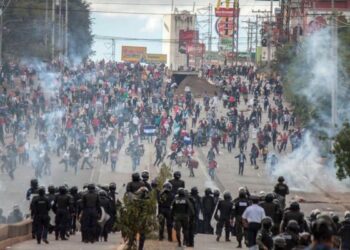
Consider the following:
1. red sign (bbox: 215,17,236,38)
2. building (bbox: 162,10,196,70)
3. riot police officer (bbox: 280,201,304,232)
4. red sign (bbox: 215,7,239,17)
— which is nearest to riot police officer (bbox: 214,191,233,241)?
riot police officer (bbox: 280,201,304,232)

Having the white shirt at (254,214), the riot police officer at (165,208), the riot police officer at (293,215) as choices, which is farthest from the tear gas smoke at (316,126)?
the riot police officer at (293,215)

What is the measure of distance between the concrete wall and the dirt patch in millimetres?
55420

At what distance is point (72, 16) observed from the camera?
5153 inches

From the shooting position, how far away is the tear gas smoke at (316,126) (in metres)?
51.6

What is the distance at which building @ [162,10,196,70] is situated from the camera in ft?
551

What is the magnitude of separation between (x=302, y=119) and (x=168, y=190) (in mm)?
37093

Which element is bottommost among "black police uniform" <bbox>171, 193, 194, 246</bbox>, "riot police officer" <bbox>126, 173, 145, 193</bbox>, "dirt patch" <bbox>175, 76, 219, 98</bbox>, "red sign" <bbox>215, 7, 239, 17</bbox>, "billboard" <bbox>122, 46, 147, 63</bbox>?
"black police uniform" <bbox>171, 193, 194, 246</bbox>

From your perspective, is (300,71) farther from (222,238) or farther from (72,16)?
(72,16)

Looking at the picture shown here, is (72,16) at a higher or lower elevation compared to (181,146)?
higher

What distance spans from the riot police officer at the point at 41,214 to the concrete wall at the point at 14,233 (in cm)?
46

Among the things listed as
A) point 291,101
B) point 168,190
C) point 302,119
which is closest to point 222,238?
point 168,190

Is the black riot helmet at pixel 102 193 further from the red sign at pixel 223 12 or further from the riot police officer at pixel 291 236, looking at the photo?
the red sign at pixel 223 12

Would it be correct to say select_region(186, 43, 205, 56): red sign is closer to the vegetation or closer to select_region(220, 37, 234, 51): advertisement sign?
select_region(220, 37, 234, 51): advertisement sign

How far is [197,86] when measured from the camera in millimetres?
86500
